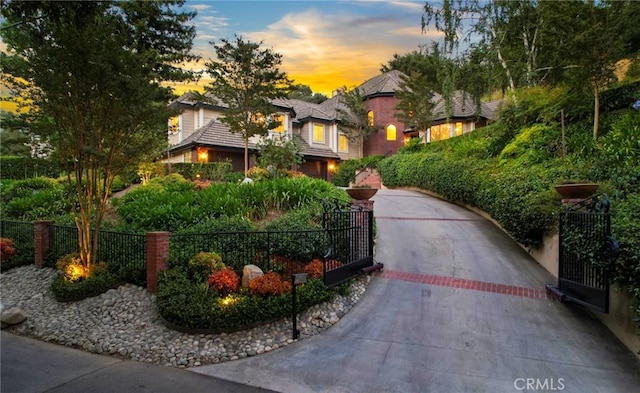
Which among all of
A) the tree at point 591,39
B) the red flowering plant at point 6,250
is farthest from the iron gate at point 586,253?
the red flowering plant at point 6,250

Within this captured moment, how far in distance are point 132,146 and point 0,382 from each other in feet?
14.5

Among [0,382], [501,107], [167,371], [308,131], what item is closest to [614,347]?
[167,371]

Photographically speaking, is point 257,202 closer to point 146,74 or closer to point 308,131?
point 146,74

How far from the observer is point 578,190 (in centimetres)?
662

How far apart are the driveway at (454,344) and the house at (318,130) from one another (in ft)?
50.5

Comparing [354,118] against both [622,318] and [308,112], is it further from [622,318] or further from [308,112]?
[622,318]

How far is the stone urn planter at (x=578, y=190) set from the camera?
21.4 ft

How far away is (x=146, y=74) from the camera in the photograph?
23.9 feet

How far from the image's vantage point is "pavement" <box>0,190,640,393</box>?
4.24 m

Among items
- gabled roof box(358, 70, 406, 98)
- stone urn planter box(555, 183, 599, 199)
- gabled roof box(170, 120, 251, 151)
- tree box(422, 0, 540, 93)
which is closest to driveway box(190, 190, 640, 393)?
stone urn planter box(555, 183, 599, 199)

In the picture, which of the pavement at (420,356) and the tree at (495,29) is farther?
the tree at (495,29)

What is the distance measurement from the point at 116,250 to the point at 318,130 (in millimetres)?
21971

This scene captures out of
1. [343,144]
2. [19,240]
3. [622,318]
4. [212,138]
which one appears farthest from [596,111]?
[343,144]

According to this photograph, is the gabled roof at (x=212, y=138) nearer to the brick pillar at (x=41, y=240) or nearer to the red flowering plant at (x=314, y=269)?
the brick pillar at (x=41, y=240)
